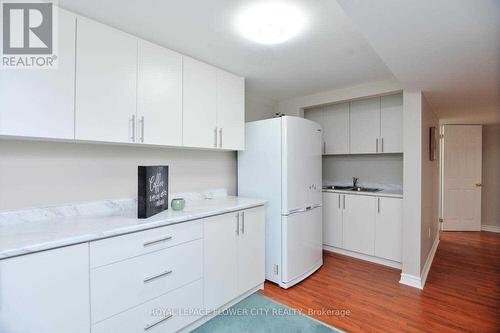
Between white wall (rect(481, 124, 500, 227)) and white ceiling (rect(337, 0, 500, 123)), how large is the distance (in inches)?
120

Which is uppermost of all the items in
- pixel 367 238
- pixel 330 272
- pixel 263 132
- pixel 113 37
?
pixel 113 37

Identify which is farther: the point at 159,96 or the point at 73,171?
the point at 159,96

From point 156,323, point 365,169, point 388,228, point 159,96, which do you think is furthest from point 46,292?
point 365,169

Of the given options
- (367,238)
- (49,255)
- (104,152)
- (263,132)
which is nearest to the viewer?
(49,255)

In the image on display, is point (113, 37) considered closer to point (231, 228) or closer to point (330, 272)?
point (231, 228)

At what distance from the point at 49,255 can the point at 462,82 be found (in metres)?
3.32

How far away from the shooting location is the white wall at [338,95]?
2793 mm

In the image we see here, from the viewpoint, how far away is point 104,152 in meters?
1.99

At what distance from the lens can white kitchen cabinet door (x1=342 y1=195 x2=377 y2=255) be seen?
3.14 metres

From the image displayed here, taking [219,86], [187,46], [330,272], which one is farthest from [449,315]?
[187,46]

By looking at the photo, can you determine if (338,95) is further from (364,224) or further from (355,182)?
(364,224)

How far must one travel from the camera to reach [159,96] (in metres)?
1.98

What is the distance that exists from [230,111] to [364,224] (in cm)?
225
